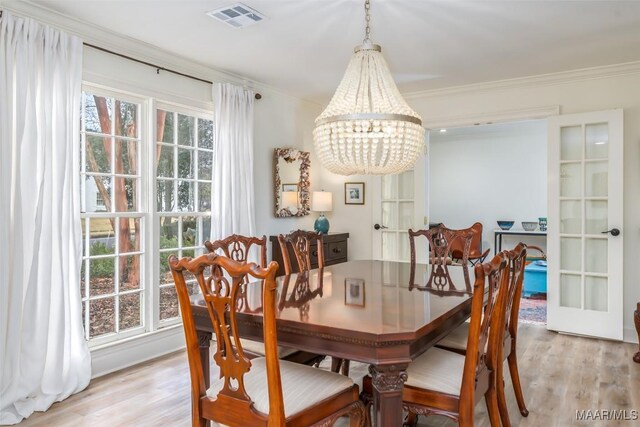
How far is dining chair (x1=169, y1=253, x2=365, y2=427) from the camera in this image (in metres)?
A: 1.56

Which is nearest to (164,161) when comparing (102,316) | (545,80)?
(102,316)

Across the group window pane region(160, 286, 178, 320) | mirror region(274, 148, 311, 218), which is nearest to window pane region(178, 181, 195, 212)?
window pane region(160, 286, 178, 320)

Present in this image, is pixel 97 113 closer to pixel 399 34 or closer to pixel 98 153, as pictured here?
pixel 98 153

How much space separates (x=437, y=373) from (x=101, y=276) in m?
2.59

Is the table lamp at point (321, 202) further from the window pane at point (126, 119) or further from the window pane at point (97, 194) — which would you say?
the window pane at point (97, 194)

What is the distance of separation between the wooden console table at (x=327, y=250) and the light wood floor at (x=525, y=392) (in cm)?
144

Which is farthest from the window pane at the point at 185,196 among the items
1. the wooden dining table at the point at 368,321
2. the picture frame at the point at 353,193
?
the picture frame at the point at 353,193

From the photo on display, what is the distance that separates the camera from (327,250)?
16.7 feet

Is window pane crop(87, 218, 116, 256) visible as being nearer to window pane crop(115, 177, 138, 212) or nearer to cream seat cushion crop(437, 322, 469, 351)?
window pane crop(115, 177, 138, 212)

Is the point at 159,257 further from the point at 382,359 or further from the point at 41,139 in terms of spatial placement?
the point at 382,359

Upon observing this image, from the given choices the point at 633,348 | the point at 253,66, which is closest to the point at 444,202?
the point at 633,348

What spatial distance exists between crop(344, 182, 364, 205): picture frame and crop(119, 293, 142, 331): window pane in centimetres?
288

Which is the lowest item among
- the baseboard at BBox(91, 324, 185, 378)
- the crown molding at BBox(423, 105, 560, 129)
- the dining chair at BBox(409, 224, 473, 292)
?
the baseboard at BBox(91, 324, 185, 378)

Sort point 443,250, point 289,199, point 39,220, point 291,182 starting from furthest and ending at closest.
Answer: point 291,182
point 289,199
point 443,250
point 39,220
